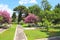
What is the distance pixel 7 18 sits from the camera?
160 ft

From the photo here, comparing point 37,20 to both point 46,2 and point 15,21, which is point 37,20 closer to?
point 46,2

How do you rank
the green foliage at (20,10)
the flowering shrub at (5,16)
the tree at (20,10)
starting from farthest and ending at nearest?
the tree at (20,10)
the green foliage at (20,10)
the flowering shrub at (5,16)

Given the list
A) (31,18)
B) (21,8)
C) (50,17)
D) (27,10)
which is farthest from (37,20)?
(21,8)

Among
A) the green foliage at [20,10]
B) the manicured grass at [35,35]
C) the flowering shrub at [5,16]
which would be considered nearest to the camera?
the manicured grass at [35,35]

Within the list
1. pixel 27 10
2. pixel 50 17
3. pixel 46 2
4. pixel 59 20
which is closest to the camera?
pixel 50 17

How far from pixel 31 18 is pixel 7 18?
10513 mm

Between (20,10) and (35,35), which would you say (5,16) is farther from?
(20,10)

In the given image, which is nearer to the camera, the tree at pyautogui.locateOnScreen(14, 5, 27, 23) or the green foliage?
the green foliage

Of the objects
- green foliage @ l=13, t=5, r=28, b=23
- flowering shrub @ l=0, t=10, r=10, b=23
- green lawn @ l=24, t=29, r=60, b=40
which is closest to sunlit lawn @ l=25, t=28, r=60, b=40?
green lawn @ l=24, t=29, r=60, b=40

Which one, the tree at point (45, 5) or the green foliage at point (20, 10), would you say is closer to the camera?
the tree at point (45, 5)

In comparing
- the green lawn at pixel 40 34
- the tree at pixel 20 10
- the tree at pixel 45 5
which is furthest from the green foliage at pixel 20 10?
the green lawn at pixel 40 34

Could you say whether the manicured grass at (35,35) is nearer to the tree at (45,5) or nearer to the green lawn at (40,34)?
the green lawn at (40,34)

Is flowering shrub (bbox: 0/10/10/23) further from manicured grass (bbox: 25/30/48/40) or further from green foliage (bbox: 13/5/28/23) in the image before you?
green foliage (bbox: 13/5/28/23)

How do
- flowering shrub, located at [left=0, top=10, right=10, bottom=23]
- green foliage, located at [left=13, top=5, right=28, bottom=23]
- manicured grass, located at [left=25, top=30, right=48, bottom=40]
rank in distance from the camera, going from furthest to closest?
green foliage, located at [left=13, top=5, right=28, bottom=23]
flowering shrub, located at [left=0, top=10, right=10, bottom=23]
manicured grass, located at [left=25, top=30, right=48, bottom=40]
